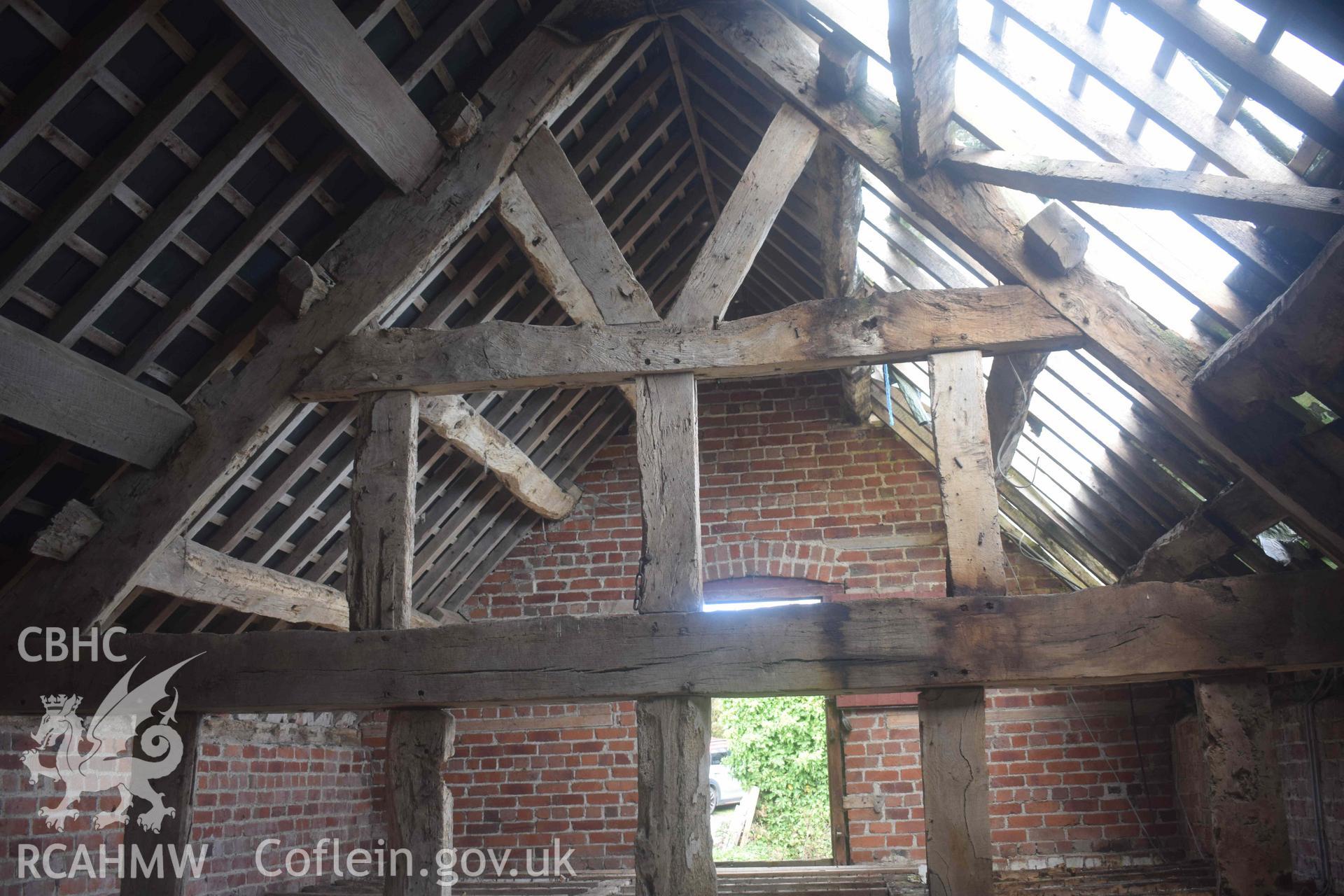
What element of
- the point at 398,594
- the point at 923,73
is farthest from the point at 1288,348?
the point at 398,594

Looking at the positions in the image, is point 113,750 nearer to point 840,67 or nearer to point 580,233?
point 580,233

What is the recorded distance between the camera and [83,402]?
10.6 feet

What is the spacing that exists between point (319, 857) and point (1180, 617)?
516cm

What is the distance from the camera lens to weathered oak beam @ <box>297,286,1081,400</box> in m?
3.38

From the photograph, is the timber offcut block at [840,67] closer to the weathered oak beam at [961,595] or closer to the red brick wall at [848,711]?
the weathered oak beam at [961,595]

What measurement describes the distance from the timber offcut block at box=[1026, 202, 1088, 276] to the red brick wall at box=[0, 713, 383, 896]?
425cm

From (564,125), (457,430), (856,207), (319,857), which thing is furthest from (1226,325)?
(319,857)

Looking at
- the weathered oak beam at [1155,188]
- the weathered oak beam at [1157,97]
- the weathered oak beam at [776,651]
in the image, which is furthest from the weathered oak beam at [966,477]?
the weathered oak beam at [1157,97]

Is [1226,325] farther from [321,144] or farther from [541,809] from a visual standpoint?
[541,809]

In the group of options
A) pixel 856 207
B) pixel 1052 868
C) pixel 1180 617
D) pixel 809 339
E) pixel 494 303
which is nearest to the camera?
pixel 1180 617

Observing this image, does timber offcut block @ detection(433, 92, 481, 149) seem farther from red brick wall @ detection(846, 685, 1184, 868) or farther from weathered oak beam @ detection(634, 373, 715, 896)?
red brick wall @ detection(846, 685, 1184, 868)

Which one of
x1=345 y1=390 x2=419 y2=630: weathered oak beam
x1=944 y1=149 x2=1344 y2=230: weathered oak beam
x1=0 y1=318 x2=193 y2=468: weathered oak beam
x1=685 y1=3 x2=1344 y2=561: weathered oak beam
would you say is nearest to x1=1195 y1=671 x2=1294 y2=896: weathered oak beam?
x1=685 y1=3 x2=1344 y2=561: weathered oak beam

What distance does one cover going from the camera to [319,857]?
20.0 ft

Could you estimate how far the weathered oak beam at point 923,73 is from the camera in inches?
111
